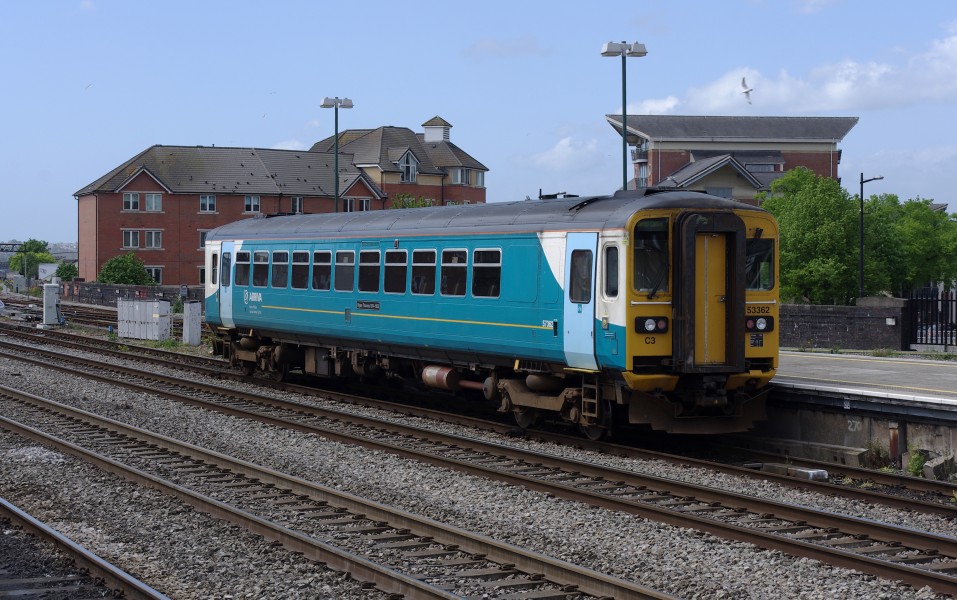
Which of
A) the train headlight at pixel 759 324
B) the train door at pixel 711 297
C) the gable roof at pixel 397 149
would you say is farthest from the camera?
the gable roof at pixel 397 149

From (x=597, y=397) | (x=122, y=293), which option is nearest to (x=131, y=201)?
(x=122, y=293)

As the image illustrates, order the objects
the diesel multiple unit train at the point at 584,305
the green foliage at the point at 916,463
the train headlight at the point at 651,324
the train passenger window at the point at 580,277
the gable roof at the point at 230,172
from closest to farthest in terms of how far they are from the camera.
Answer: the green foliage at the point at 916,463 < the train headlight at the point at 651,324 < the diesel multiple unit train at the point at 584,305 < the train passenger window at the point at 580,277 < the gable roof at the point at 230,172

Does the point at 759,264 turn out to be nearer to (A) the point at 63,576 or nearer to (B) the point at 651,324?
(B) the point at 651,324

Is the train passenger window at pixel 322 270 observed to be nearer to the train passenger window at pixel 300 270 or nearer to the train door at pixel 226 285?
the train passenger window at pixel 300 270

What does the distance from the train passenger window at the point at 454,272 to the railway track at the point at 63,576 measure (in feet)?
26.3

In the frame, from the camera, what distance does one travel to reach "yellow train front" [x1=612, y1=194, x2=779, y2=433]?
564 inches

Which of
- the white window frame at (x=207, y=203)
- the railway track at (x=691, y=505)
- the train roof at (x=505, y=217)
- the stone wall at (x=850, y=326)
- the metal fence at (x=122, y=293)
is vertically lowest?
the railway track at (x=691, y=505)

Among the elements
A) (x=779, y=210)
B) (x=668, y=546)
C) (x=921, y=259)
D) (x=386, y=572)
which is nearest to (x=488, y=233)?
(x=668, y=546)

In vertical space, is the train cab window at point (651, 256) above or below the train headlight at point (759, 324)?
above

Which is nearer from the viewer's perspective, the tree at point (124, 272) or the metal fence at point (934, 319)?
the metal fence at point (934, 319)

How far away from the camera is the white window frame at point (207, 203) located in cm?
8294

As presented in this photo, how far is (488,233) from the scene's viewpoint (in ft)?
54.6

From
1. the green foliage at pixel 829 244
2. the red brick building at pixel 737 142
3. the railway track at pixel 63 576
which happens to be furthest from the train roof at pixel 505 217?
the red brick building at pixel 737 142

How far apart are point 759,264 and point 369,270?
22.5 feet
